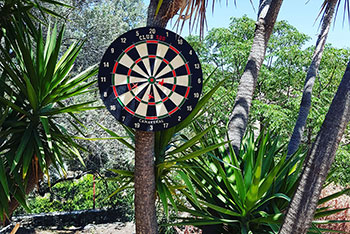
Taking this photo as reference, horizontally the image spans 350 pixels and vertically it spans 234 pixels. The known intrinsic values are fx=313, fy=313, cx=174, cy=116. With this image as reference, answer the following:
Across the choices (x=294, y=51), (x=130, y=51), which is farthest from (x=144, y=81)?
(x=294, y=51)

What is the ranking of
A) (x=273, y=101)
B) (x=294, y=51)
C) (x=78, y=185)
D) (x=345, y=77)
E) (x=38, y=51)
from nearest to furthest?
(x=345, y=77)
(x=38, y=51)
(x=78, y=185)
(x=294, y=51)
(x=273, y=101)

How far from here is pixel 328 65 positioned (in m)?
9.79

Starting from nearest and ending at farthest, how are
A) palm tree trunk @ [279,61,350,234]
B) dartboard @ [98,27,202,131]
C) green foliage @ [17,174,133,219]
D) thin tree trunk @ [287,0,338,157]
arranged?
palm tree trunk @ [279,61,350,234] < dartboard @ [98,27,202,131] < thin tree trunk @ [287,0,338,157] < green foliage @ [17,174,133,219]

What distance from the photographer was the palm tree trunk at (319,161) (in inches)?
62.1

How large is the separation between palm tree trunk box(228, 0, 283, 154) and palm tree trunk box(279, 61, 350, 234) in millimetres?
1303

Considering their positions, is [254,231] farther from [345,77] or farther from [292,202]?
[345,77]

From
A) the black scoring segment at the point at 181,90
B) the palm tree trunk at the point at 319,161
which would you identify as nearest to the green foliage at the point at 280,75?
the black scoring segment at the point at 181,90

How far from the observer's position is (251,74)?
2.99 meters

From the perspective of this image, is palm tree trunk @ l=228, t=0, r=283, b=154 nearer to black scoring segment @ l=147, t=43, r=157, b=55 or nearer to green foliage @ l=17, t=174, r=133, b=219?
black scoring segment @ l=147, t=43, r=157, b=55

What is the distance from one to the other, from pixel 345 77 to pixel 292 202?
71 centimetres

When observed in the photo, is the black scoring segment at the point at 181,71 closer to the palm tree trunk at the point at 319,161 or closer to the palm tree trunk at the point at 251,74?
the palm tree trunk at the point at 319,161

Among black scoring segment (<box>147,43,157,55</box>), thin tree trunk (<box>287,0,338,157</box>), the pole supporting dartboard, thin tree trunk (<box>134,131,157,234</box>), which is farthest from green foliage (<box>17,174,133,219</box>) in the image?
black scoring segment (<box>147,43,157,55</box>)

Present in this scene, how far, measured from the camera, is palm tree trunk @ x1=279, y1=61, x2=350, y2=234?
1576mm

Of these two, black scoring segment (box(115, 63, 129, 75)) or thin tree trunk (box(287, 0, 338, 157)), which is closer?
black scoring segment (box(115, 63, 129, 75))
